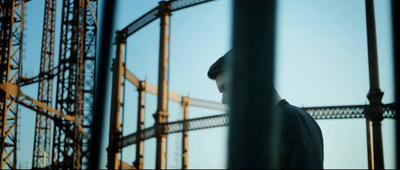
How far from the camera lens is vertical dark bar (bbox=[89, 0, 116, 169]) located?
1.20 m

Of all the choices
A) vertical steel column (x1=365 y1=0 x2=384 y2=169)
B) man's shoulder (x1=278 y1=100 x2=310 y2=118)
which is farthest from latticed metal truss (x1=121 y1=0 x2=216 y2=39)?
man's shoulder (x1=278 y1=100 x2=310 y2=118)

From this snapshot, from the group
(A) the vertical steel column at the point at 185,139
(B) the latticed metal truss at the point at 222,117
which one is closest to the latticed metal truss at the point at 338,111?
(B) the latticed metal truss at the point at 222,117

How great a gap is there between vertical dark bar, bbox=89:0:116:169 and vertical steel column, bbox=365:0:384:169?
45.8 feet

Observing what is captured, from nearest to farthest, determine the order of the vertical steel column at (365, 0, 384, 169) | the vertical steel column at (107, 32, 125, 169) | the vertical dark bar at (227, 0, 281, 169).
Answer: the vertical dark bar at (227, 0, 281, 169) → the vertical steel column at (365, 0, 384, 169) → the vertical steel column at (107, 32, 125, 169)

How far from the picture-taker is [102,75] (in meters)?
1.21

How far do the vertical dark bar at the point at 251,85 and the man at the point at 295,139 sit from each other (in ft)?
1.53

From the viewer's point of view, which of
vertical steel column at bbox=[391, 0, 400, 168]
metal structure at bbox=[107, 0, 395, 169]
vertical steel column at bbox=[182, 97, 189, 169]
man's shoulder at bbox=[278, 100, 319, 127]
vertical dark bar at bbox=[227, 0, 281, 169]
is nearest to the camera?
vertical dark bar at bbox=[227, 0, 281, 169]

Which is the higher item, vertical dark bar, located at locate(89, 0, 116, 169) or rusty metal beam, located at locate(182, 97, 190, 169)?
rusty metal beam, located at locate(182, 97, 190, 169)

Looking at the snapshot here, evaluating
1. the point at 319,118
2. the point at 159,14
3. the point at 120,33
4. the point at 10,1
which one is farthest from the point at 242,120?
the point at 120,33

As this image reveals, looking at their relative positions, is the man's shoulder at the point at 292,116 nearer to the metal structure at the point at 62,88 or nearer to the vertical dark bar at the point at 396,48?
the vertical dark bar at the point at 396,48

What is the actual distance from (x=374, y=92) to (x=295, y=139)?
47.2ft

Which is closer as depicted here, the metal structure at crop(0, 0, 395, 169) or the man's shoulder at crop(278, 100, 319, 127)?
the man's shoulder at crop(278, 100, 319, 127)

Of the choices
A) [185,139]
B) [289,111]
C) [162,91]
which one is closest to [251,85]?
[289,111]

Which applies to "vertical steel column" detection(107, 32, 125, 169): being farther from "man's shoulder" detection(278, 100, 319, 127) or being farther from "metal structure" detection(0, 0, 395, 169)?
"man's shoulder" detection(278, 100, 319, 127)
